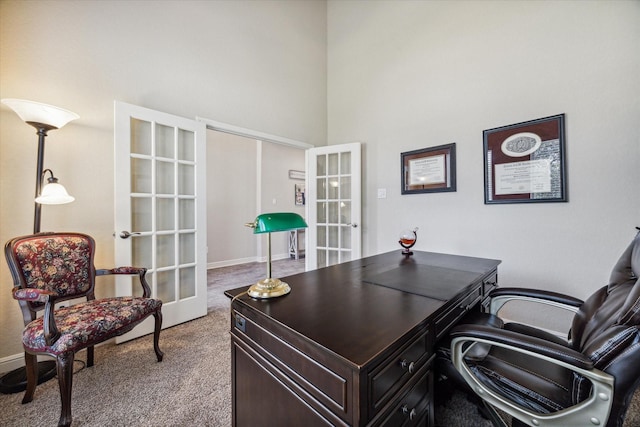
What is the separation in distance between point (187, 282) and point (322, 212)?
1.92 m

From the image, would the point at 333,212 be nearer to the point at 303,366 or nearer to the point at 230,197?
the point at 230,197

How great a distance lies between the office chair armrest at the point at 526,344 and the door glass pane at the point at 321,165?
291 cm

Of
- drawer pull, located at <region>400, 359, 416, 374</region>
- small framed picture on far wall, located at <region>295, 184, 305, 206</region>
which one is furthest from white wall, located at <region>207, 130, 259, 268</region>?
drawer pull, located at <region>400, 359, 416, 374</region>

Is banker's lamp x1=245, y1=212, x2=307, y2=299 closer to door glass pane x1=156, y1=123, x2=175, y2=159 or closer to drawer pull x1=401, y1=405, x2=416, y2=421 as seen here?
drawer pull x1=401, y1=405, x2=416, y2=421

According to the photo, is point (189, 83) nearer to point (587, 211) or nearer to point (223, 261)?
point (223, 261)

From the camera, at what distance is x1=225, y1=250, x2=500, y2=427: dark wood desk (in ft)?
2.15

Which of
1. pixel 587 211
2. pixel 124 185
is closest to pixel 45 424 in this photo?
pixel 124 185

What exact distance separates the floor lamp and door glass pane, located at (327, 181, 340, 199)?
264 cm

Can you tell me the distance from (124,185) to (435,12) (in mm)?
3549

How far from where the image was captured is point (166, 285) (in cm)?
239

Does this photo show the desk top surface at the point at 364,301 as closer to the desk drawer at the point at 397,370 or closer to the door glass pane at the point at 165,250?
the desk drawer at the point at 397,370

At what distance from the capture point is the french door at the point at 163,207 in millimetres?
2066

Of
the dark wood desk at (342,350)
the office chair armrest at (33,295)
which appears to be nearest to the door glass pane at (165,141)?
the office chair armrest at (33,295)

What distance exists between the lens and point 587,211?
1.93 m
